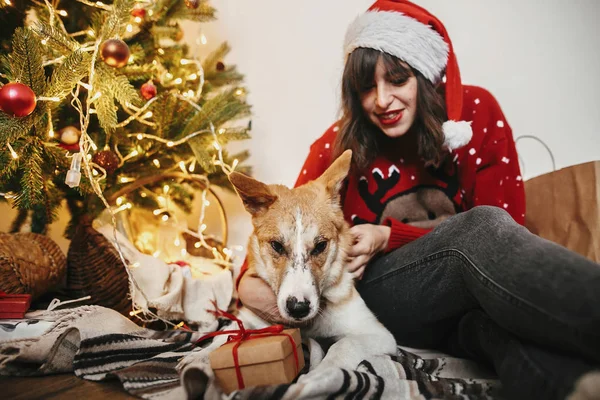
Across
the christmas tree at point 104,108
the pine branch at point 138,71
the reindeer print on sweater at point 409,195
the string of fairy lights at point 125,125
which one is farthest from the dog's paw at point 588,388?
the pine branch at point 138,71

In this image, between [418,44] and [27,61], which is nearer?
[27,61]

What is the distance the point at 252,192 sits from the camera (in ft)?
5.13

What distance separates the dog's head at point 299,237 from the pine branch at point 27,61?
2.94ft

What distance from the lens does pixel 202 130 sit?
2.24 meters

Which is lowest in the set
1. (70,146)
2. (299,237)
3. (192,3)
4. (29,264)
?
(29,264)

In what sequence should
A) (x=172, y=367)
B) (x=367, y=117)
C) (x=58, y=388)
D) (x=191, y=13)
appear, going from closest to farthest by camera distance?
(x=58, y=388) < (x=172, y=367) < (x=367, y=117) < (x=191, y=13)

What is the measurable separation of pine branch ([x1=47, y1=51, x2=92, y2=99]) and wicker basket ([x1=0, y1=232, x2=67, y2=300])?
2.62 ft

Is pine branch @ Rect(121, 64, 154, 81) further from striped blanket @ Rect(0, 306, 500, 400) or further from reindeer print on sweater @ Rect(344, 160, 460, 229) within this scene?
reindeer print on sweater @ Rect(344, 160, 460, 229)

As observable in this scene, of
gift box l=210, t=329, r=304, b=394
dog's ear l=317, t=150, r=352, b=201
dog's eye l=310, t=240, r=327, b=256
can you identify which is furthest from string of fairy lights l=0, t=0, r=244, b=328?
gift box l=210, t=329, r=304, b=394

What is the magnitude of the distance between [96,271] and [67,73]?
41.8 inches

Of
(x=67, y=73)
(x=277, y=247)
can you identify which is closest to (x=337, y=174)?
(x=277, y=247)

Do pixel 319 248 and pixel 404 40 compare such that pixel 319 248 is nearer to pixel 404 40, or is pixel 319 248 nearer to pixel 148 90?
pixel 404 40

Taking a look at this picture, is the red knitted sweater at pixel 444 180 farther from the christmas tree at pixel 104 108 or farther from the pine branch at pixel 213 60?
the pine branch at pixel 213 60

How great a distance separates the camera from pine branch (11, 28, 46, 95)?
1438mm
